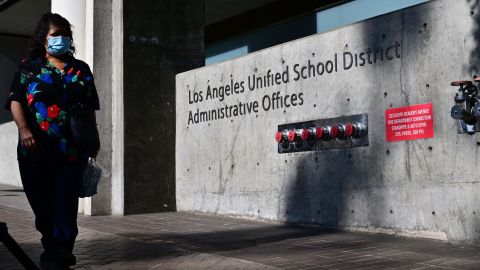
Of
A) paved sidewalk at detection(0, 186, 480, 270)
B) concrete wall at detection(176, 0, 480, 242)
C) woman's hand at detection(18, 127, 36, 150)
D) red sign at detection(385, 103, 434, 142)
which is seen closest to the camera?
woman's hand at detection(18, 127, 36, 150)

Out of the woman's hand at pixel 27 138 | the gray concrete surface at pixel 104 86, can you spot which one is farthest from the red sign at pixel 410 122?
the gray concrete surface at pixel 104 86

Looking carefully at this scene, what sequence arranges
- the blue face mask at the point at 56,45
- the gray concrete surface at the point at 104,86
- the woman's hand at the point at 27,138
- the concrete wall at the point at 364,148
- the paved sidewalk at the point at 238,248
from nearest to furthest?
the woman's hand at the point at 27,138, the blue face mask at the point at 56,45, the paved sidewalk at the point at 238,248, the concrete wall at the point at 364,148, the gray concrete surface at the point at 104,86

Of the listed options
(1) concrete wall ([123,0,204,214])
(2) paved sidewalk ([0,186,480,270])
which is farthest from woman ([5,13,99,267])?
(1) concrete wall ([123,0,204,214])

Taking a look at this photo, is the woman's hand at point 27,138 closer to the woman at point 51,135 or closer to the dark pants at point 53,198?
the woman at point 51,135

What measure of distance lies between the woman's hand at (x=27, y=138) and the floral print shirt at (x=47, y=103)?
0.06 metres

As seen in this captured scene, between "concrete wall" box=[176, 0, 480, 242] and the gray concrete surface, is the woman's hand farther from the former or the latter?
the gray concrete surface

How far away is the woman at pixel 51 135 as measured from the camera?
5.33m

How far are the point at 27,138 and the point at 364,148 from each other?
3.97 m

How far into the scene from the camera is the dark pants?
5.37 metres

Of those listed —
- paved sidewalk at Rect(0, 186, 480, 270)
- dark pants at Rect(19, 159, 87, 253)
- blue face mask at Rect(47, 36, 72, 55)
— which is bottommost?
paved sidewalk at Rect(0, 186, 480, 270)

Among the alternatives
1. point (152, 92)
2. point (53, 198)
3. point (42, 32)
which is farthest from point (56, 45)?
point (152, 92)

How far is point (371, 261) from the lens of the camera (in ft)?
19.6

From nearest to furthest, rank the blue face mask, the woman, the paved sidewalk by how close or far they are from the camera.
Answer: the woman
the blue face mask
the paved sidewalk

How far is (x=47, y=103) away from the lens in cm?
538
